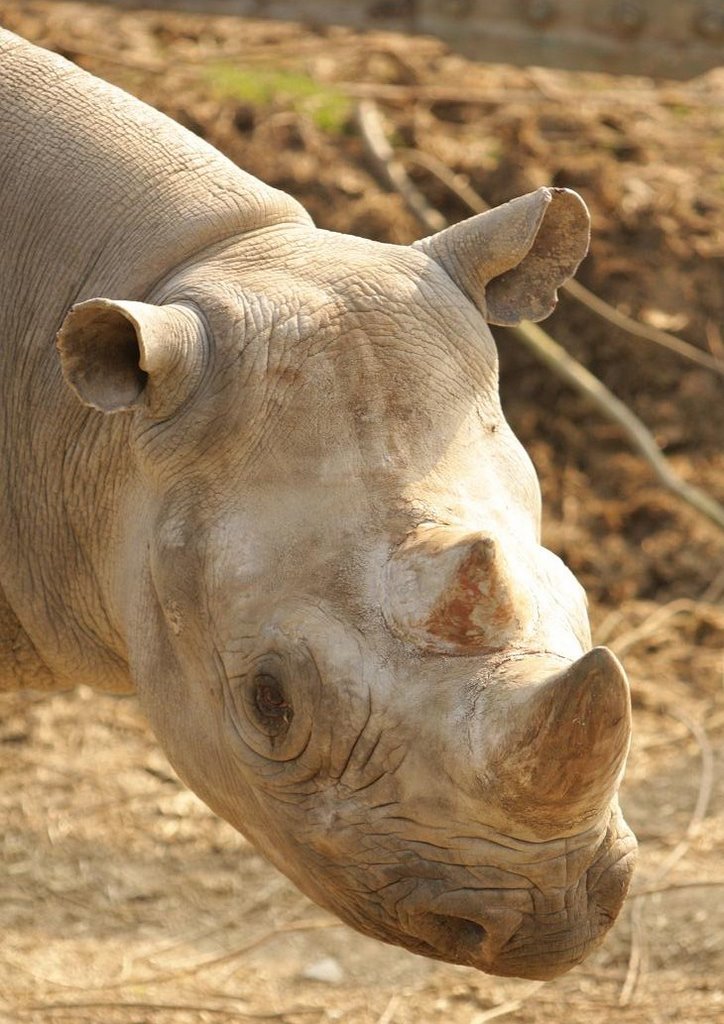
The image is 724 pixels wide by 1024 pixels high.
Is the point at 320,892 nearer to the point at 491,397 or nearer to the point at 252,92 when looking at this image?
the point at 491,397

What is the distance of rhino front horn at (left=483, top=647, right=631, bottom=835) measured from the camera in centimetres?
306

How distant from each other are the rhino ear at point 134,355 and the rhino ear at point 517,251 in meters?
0.71

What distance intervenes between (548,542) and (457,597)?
5189mm

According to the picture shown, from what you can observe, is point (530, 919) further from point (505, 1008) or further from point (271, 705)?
point (505, 1008)

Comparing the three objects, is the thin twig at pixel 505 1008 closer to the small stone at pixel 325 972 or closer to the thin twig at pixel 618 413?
the small stone at pixel 325 972

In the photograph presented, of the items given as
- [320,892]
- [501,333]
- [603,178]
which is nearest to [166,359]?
[320,892]

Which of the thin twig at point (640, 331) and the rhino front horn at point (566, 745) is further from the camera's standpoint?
the thin twig at point (640, 331)

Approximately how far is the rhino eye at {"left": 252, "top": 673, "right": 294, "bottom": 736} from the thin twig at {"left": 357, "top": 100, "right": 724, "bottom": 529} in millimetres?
4317

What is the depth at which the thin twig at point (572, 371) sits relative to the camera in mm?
8297

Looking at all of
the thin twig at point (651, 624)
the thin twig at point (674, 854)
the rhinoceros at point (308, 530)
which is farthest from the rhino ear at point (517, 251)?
the thin twig at point (651, 624)

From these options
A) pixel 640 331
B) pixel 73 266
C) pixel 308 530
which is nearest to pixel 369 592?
pixel 308 530

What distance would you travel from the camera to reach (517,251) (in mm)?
4246

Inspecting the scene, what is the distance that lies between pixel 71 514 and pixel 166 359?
2.49 feet

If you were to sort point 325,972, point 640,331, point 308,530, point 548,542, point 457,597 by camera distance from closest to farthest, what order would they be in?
point 457,597 → point 308,530 → point 325,972 → point 548,542 → point 640,331
